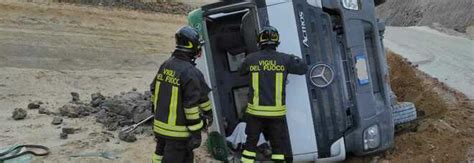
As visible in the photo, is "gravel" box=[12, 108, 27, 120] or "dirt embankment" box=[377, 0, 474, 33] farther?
"dirt embankment" box=[377, 0, 474, 33]

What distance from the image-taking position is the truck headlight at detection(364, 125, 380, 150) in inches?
222

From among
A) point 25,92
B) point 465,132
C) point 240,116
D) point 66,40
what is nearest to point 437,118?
point 465,132

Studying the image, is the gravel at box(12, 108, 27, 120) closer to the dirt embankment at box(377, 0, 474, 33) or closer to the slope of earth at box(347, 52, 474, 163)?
the slope of earth at box(347, 52, 474, 163)

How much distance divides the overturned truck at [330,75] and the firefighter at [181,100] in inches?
23.9

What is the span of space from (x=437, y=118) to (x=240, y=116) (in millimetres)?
2378

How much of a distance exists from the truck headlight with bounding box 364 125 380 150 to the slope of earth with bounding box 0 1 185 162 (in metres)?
2.55

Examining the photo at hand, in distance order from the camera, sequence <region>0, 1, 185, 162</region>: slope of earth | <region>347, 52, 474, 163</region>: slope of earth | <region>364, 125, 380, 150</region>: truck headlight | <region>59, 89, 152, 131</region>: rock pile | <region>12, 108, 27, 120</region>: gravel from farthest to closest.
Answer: <region>12, 108, 27, 120</region>: gravel → <region>59, 89, 152, 131</region>: rock pile → <region>0, 1, 185, 162</region>: slope of earth → <region>347, 52, 474, 163</region>: slope of earth → <region>364, 125, 380, 150</region>: truck headlight

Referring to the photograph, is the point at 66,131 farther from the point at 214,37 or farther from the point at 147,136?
the point at 214,37

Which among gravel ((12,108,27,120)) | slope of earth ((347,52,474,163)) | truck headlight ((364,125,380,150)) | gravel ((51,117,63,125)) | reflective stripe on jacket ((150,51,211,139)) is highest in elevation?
reflective stripe on jacket ((150,51,211,139))

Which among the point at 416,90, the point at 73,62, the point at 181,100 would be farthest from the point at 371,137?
the point at 73,62

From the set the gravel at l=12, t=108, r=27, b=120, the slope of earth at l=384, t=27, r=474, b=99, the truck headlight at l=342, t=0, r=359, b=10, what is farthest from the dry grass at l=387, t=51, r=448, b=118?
the gravel at l=12, t=108, r=27, b=120

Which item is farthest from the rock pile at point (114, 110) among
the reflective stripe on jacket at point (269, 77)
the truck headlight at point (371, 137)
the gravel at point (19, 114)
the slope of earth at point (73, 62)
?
the truck headlight at point (371, 137)

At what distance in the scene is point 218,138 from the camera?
19.7 ft

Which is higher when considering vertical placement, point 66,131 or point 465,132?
point 66,131
